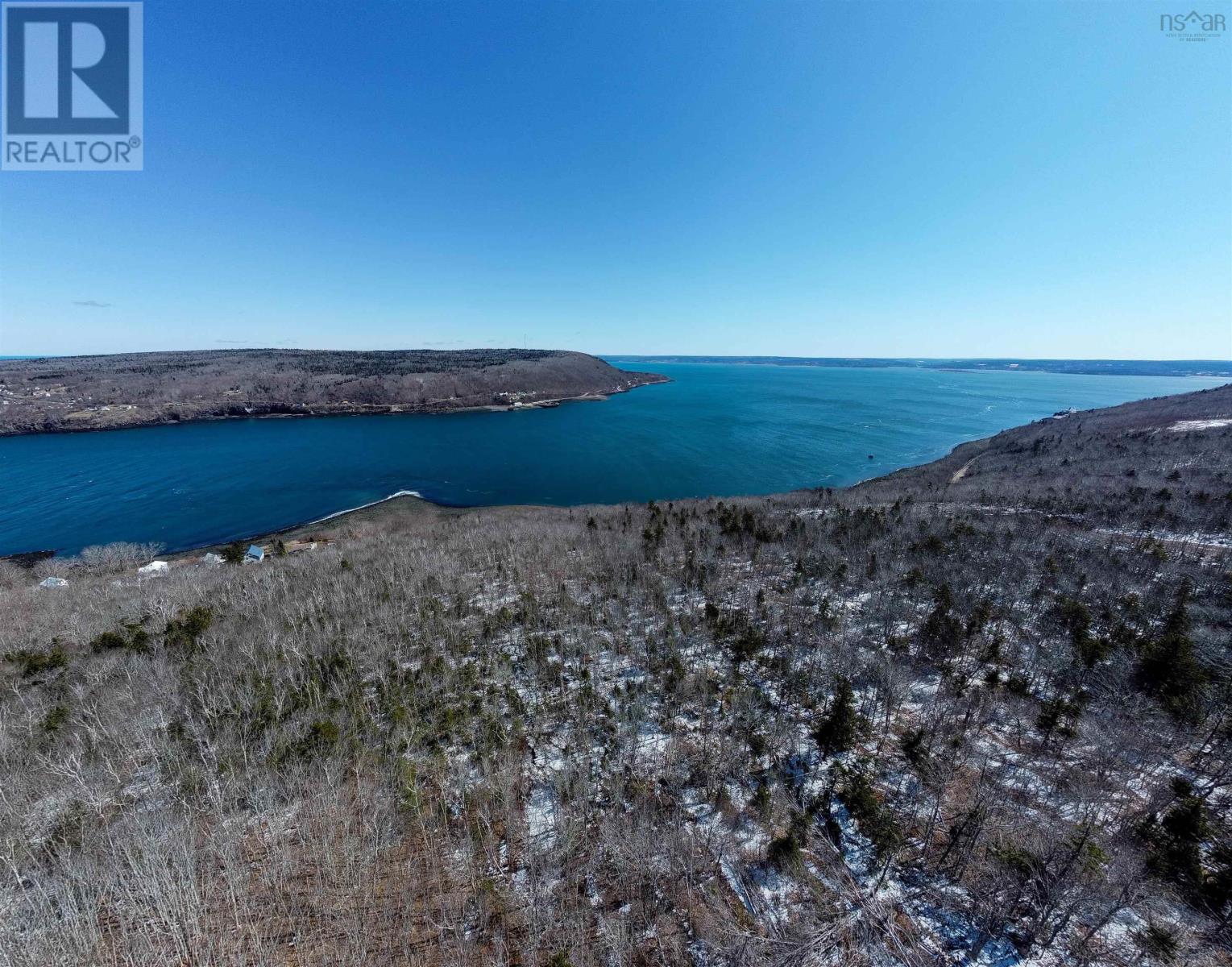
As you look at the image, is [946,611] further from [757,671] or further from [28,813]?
[28,813]

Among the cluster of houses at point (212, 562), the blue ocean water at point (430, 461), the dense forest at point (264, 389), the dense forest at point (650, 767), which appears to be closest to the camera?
the dense forest at point (650, 767)

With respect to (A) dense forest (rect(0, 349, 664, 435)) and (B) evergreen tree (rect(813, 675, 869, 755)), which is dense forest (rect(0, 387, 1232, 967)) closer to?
(B) evergreen tree (rect(813, 675, 869, 755))

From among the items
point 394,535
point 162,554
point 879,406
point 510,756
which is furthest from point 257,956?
point 879,406

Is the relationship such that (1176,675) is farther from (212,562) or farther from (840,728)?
(212,562)

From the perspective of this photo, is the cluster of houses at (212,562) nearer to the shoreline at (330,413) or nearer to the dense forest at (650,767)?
the dense forest at (650,767)

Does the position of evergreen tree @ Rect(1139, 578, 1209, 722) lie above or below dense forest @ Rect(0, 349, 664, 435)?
below

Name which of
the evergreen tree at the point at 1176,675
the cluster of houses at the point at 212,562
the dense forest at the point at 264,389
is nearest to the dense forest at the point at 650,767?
the evergreen tree at the point at 1176,675

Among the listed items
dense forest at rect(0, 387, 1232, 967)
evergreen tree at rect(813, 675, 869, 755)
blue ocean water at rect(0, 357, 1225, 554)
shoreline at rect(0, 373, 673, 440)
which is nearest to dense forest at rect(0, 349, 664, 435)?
shoreline at rect(0, 373, 673, 440)
